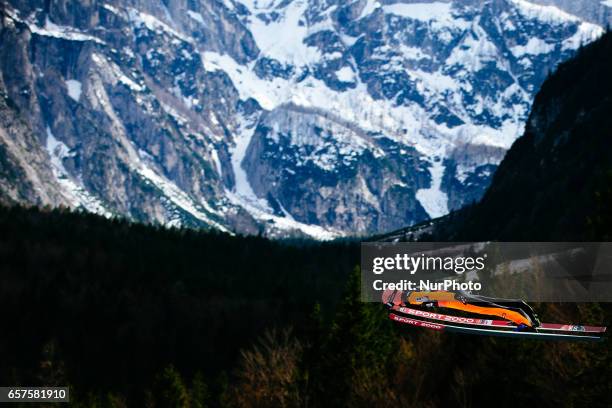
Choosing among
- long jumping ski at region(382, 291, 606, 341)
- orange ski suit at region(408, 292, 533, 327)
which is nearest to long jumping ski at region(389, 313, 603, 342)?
long jumping ski at region(382, 291, 606, 341)

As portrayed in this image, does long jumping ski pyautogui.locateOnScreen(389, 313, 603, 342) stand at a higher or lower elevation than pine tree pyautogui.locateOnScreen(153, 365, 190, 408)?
higher

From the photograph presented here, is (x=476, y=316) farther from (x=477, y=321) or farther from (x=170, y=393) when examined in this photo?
(x=170, y=393)

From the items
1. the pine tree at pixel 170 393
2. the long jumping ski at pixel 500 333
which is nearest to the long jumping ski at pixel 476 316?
the long jumping ski at pixel 500 333

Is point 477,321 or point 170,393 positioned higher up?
point 477,321

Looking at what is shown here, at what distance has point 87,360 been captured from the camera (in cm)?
19688

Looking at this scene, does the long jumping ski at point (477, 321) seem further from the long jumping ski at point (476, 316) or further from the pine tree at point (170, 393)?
the pine tree at point (170, 393)

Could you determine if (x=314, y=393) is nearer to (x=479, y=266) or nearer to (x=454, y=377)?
(x=454, y=377)

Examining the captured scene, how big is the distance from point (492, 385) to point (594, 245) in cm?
1965

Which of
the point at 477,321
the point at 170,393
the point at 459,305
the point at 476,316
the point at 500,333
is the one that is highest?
the point at 459,305

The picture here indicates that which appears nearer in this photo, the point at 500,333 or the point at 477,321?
the point at 500,333

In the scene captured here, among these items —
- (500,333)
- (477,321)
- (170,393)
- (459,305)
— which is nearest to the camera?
(500,333)

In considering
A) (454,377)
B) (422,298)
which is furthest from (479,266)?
(454,377)

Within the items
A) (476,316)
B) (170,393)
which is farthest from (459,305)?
(170,393)

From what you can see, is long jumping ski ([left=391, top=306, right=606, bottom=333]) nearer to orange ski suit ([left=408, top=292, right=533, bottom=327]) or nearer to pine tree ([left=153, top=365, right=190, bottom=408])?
orange ski suit ([left=408, top=292, right=533, bottom=327])
